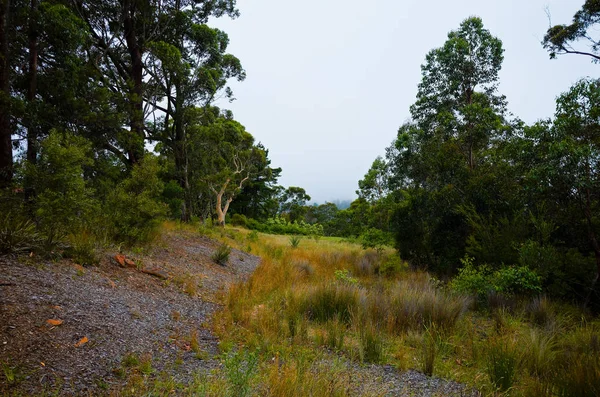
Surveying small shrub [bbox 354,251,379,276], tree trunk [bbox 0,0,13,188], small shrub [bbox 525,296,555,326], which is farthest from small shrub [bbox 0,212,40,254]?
small shrub [bbox 354,251,379,276]

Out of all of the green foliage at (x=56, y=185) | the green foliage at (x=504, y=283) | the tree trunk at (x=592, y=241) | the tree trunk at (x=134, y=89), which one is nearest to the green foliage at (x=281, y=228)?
the tree trunk at (x=134, y=89)

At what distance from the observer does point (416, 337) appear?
4398 mm

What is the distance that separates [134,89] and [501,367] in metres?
14.2

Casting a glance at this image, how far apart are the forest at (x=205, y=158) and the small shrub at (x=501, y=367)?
0.72m

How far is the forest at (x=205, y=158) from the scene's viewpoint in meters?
5.41

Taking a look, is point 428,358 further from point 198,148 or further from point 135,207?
point 198,148

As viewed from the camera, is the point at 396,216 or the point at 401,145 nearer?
the point at 396,216

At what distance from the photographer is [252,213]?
42.5 m

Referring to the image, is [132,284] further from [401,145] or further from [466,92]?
[466,92]

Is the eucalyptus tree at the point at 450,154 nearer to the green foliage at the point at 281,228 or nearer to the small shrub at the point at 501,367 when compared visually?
the small shrub at the point at 501,367

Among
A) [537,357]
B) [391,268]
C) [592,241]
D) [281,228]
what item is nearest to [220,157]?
[391,268]

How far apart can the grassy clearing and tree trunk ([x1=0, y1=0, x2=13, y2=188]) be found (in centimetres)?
538

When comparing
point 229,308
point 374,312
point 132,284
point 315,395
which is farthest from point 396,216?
point 315,395

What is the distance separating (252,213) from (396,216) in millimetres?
31423
